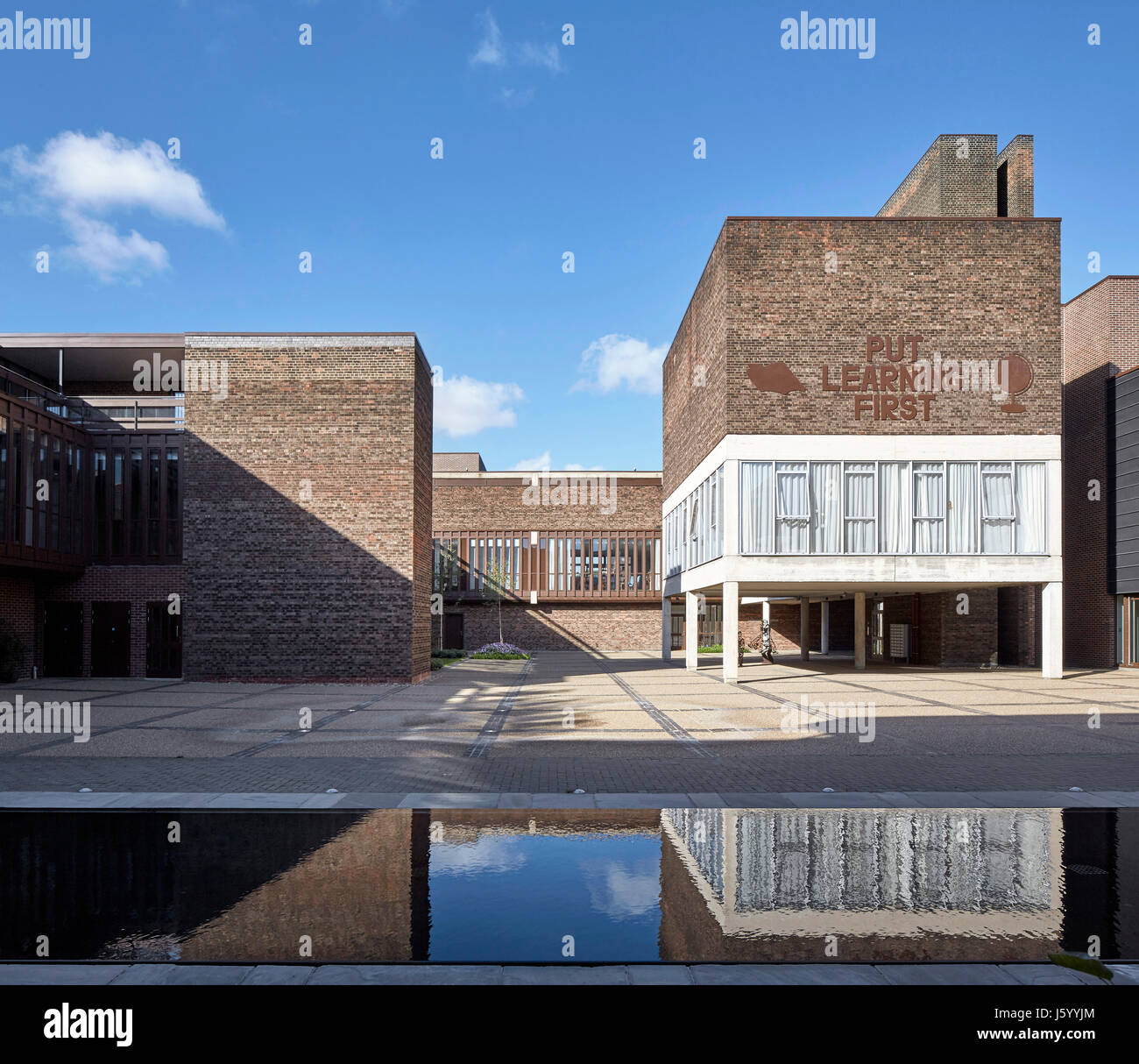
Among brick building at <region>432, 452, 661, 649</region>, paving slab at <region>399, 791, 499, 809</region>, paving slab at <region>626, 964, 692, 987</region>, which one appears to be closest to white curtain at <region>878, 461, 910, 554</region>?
paving slab at <region>399, 791, 499, 809</region>

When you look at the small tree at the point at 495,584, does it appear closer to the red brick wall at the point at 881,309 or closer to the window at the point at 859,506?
the red brick wall at the point at 881,309

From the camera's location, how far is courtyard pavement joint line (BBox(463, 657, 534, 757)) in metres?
12.4

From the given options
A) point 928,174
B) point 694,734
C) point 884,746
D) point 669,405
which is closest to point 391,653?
point 694,734

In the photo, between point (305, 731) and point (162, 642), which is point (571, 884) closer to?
point (305, 731)

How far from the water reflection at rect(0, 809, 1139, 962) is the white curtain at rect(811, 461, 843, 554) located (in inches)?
604

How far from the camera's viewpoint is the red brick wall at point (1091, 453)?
30578mm

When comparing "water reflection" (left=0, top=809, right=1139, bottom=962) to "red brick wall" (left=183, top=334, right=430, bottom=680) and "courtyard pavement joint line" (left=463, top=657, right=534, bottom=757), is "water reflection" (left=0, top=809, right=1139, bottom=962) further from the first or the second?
"red brick wall" (left=183, top=334, right=430, bottom=680)

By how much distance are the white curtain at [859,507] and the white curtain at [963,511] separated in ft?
7.45

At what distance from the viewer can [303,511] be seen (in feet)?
77.8

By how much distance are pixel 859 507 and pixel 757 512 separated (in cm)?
291

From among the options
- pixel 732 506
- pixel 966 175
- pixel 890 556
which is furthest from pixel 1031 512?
pixel 966 175

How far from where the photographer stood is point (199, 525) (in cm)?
2384
